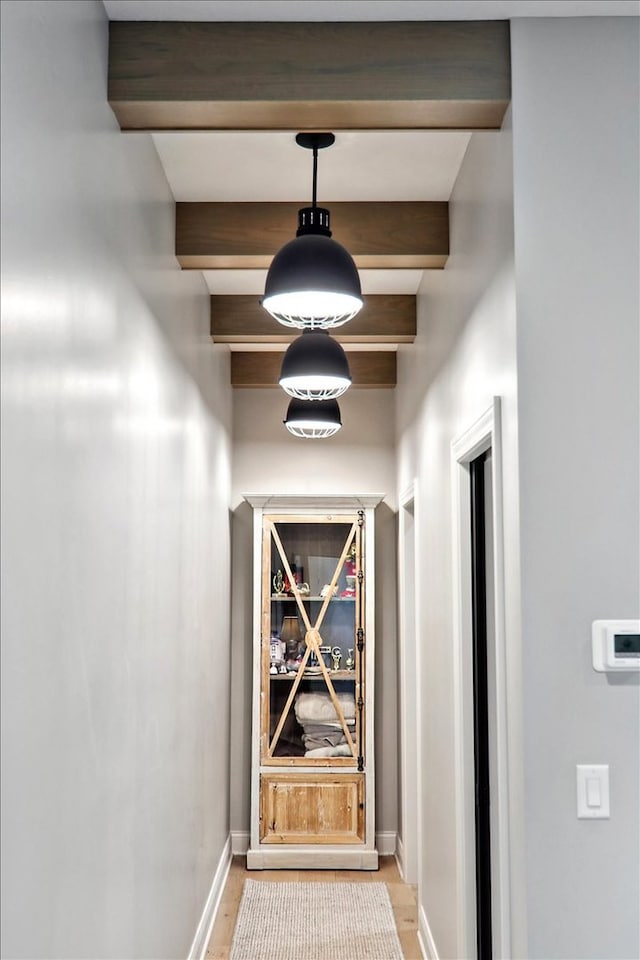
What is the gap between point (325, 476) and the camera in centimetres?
549

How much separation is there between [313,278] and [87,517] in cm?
85

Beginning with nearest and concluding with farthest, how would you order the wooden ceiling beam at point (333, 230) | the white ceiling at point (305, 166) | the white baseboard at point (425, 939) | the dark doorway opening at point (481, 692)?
the white ceiling at point (305, 166)
the dark doorway opening at point (481, 692)
the wooden ceiling beam at point (333, 230)
the white baseboard at point (425, 939)

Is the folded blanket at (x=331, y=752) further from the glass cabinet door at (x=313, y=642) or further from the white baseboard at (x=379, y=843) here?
the white baseboard at (x=379, y=843)

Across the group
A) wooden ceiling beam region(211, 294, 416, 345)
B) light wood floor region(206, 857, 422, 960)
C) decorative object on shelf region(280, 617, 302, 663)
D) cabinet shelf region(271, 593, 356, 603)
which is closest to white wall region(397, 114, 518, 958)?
wooden ceiling beam region(211, 294, 416, 345)

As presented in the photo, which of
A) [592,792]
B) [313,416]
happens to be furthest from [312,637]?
[592,792]

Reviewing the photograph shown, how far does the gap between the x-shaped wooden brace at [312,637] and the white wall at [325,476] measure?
34cm

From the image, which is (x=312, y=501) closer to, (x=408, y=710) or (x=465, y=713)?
(x=408, y=710)

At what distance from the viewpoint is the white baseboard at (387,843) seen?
17.3 ft

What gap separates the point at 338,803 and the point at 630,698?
3412 millimetres

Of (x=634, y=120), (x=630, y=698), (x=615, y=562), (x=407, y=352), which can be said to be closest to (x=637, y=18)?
(x=634, y=120)

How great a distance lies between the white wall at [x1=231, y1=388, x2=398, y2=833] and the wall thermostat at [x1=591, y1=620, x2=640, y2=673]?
3.49m

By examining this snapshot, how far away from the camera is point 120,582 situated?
2215mm

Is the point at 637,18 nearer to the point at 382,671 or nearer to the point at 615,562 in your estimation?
the point at 615,562

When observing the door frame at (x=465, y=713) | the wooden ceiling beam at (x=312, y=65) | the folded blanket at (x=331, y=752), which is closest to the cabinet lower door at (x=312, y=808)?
the folded blanket at (x=331, y=752)
